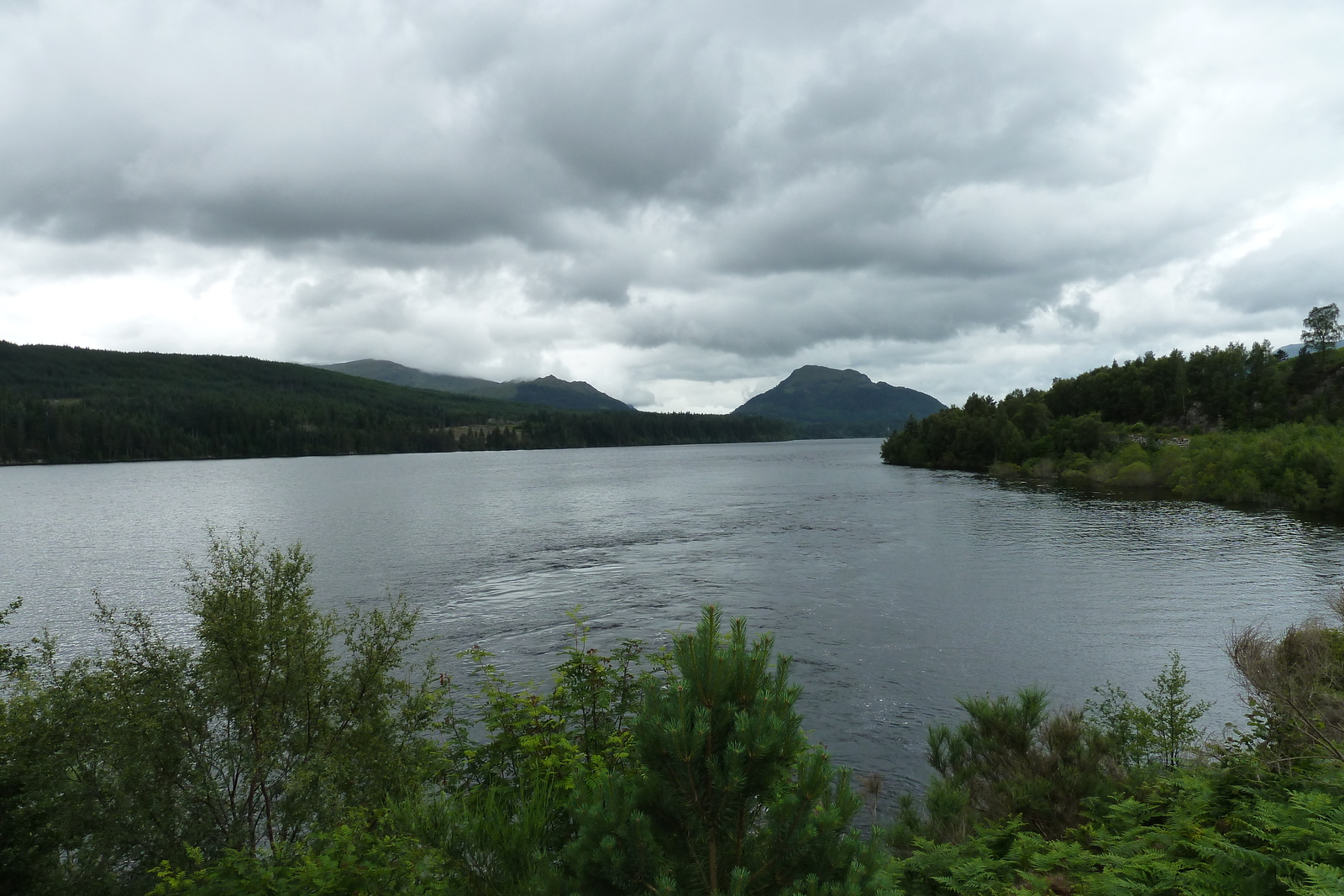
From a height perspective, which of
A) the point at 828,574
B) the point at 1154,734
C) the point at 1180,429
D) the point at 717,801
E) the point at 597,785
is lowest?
the point at 828,574

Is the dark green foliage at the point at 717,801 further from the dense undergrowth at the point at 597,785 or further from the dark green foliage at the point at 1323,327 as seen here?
the dark green foliage at the point at 1323,327

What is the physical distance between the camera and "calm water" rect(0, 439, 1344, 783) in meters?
26.6

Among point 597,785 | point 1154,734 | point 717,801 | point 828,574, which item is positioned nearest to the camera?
point 717,801

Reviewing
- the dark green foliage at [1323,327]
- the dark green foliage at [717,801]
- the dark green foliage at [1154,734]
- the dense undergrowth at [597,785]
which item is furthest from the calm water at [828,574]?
the dark green foliage at [1323,327]

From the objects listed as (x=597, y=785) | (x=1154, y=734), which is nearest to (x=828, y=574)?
(x=1154, y=734)

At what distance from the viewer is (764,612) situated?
117 ft

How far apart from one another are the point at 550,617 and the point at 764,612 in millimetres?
10731

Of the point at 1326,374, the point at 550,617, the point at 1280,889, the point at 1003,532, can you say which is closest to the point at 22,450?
the point at 550,617

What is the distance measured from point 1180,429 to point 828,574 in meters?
118

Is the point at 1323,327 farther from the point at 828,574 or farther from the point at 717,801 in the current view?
the point at 717,801

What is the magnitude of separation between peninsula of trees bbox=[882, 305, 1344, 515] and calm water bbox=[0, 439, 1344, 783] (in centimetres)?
798

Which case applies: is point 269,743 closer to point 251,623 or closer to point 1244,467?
point 251,623

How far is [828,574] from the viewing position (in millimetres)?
44531

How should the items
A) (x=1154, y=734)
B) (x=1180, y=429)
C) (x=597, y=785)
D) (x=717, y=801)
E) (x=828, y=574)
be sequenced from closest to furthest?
(x=717, y=801) < (x=597, y=785) < (x=1154, y=734) < (x=828, y=574) < (x=1180, y=429)
